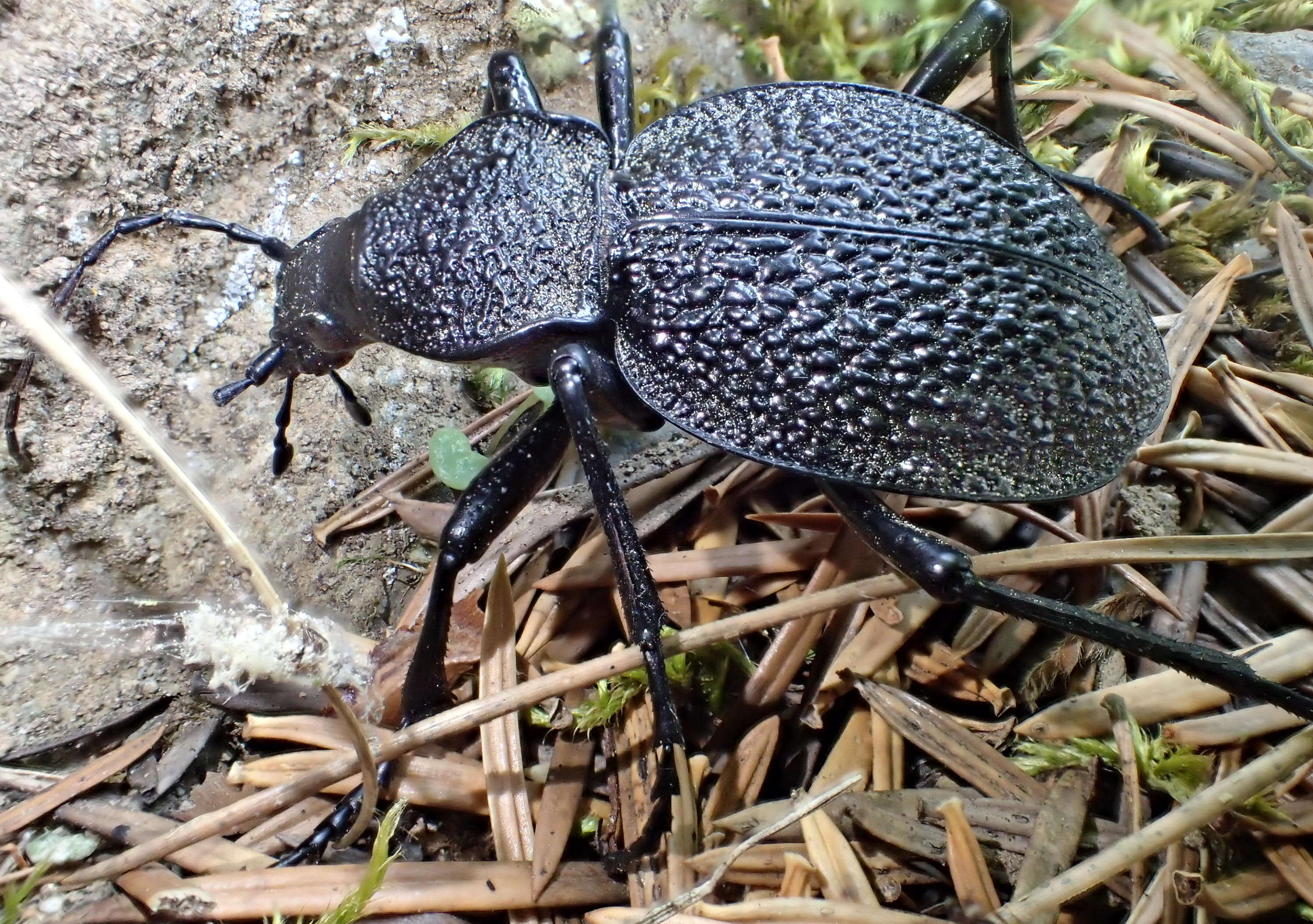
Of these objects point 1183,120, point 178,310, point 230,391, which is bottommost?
point 230,391

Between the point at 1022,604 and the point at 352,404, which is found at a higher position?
the point at 352,404

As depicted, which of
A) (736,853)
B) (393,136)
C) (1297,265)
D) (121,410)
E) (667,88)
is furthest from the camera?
(667,88)

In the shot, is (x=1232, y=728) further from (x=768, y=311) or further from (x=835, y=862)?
(x=768, y=311)

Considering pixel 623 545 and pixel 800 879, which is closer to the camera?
pixel 800 879

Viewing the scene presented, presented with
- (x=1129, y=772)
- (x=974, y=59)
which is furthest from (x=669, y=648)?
(x=974, y=59)

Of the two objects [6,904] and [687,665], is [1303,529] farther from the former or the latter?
[6,904]

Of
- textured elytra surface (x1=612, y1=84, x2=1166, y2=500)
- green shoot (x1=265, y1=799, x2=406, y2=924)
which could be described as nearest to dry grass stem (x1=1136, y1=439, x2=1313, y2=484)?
textured elytra surface (x1=612, y1=84, x2=1166, y2=500)

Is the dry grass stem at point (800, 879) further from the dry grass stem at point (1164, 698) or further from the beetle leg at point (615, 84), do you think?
the beetle leg at point (615, 84)
